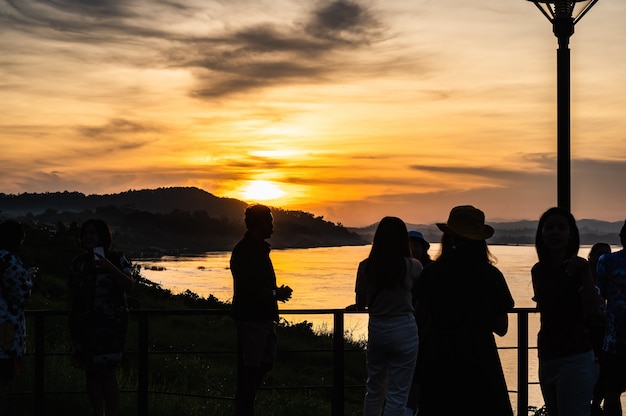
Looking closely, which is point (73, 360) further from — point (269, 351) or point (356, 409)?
point (356, 409)

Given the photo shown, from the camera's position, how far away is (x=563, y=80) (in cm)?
835

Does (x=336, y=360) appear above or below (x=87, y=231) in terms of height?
below

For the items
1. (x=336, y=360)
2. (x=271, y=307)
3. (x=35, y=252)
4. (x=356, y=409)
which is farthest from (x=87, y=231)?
(x=35, y=252)

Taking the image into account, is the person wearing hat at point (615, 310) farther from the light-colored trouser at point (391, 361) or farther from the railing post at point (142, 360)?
the railing post at point (142, 360)

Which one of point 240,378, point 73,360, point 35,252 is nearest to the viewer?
point 73,360

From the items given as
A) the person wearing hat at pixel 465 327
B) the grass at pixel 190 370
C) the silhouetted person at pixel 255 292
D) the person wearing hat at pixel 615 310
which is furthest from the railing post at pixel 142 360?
the person wearing hat at pixel 615 310

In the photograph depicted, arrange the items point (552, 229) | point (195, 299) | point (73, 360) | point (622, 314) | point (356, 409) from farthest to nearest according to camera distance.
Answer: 1. point (195, 299)
2. point (356, 409)
3. point (73, 360)
4. point (622, 314)
5. point (552, 229)

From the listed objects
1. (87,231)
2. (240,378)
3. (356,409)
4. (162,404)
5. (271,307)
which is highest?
(87,231)

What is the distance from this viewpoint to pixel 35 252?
4206 cm

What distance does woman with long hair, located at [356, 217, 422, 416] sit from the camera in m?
6.17

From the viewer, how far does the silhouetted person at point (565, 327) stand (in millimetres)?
5285

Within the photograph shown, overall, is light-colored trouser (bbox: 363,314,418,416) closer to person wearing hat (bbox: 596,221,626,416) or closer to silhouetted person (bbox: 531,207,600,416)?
silhouetted person (bbox: 531,207,600,416)

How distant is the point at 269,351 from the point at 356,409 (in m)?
15.4

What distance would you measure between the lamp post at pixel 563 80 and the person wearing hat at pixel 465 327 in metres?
3.27
